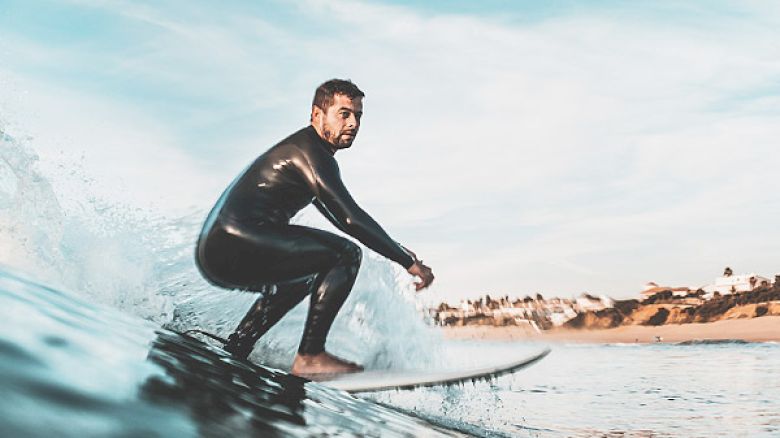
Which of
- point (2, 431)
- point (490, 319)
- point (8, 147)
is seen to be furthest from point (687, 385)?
point (490, 319)

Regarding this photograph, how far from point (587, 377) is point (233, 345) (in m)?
7.14

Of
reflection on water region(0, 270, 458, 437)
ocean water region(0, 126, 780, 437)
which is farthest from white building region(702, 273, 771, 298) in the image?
reflection on water region(0, 270, 458, 437)

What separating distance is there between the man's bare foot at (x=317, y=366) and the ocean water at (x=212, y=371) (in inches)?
13.3

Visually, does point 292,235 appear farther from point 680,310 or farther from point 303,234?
point 680,310

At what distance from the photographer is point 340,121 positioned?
11.3 ft

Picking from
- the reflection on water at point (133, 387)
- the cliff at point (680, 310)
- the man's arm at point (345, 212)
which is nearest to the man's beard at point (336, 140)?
the man's arm at point (345, 212)

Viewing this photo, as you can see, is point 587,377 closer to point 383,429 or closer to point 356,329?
point 356,329

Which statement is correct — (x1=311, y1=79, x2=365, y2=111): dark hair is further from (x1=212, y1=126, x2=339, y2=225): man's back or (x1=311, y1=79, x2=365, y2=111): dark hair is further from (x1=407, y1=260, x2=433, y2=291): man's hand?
(x1=407, y1=260, x2=433, y2=291): man's hand

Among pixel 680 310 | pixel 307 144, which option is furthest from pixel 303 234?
pixel 680 310

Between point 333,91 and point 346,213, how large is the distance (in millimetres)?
567

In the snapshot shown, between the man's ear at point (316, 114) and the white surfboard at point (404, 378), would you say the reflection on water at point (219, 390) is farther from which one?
the man's ear at point (316, 114)

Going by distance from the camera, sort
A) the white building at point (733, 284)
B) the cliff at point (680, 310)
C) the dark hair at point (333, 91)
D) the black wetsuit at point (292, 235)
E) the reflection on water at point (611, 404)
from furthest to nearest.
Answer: the white building at point (733, 284) < the cliff at point (680, 310) < the reflection on water at point (611, 404) < the dark hair at point (333, 91) < the black wetsuit at point (292, 235)

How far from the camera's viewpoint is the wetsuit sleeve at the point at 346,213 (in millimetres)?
3314

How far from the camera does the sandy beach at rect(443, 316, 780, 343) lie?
113ft
